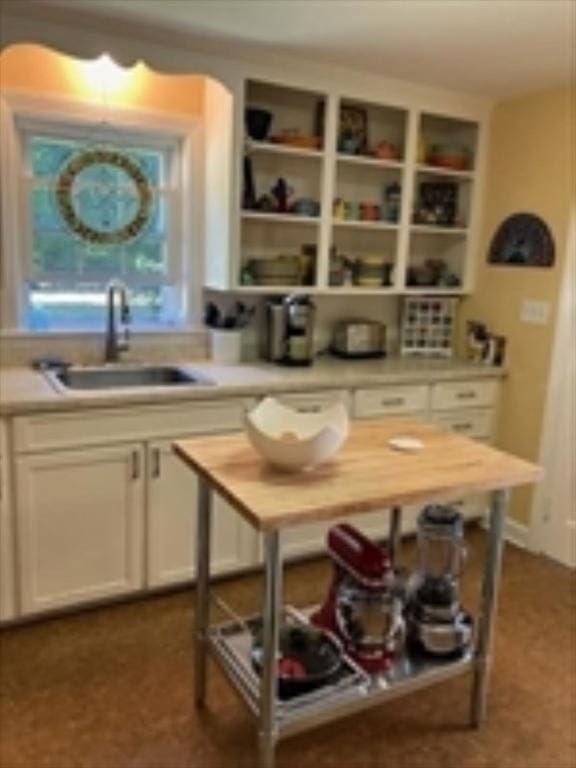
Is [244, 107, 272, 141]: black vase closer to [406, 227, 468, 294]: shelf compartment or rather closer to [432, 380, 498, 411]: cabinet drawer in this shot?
[406, 227, 468, 294]: shelf compartment

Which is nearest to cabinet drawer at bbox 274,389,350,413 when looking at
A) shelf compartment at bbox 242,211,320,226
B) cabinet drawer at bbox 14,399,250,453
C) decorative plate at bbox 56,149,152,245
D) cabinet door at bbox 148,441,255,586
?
cabinet drawer at bbox 14,399,250,453

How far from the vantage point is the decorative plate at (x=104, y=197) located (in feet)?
9.66

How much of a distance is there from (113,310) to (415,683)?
202cm

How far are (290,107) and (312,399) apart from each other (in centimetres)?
147

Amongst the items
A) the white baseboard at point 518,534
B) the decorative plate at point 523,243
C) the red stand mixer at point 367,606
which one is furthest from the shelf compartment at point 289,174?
the white baseboard at point 518,534

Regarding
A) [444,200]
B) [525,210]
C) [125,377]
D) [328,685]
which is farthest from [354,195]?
[328,685]

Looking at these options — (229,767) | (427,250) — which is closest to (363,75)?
(427,250)

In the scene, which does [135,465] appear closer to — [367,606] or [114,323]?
[114,323]

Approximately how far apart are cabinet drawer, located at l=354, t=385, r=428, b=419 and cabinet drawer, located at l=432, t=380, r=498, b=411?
8cm

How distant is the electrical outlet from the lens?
3.29 meters

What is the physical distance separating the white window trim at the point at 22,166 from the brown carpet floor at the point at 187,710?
133 centimetres

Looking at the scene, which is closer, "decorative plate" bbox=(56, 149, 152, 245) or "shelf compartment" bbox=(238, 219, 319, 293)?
"decorative plate" bbox=(56, 149, 152, 245)

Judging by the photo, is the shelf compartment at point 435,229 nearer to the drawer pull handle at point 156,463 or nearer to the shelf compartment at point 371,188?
the shelf compartment at point 371,188

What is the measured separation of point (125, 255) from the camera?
3148mm
